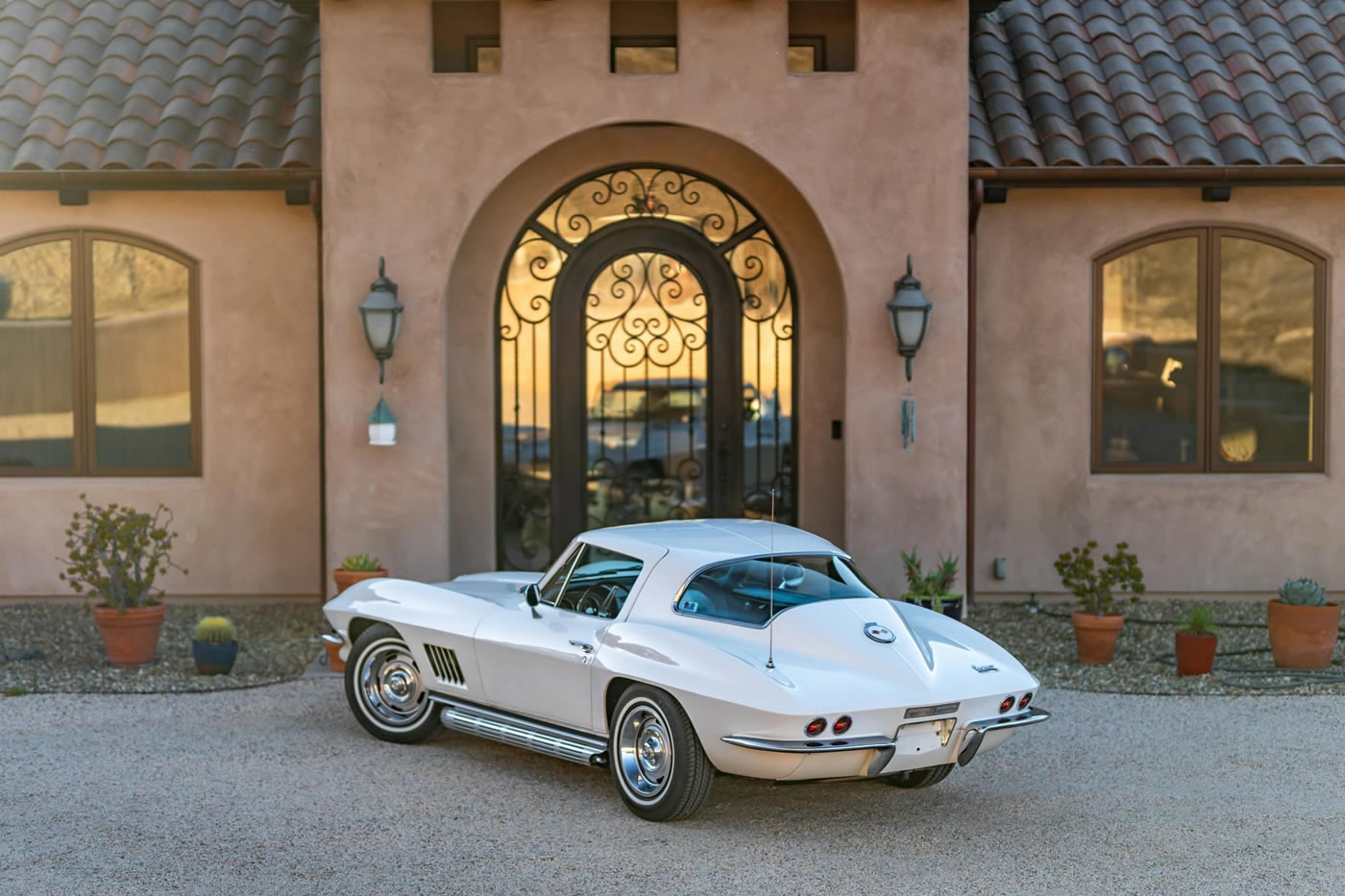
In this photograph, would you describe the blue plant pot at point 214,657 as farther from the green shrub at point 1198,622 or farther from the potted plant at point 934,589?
the green shrub at point 1198,622

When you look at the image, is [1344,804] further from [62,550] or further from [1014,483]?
[62,550]

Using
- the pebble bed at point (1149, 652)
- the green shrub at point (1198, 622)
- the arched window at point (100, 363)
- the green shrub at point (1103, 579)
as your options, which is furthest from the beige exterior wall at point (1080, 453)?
the arched window at point (100, 363)

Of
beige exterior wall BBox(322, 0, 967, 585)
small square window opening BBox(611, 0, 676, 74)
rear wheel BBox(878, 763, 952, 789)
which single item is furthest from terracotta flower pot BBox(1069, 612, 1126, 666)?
small square window opening BBox(611, 0, 676, 74)

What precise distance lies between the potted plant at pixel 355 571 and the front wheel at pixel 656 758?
3470 millimetres

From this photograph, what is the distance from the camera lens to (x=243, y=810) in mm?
5980

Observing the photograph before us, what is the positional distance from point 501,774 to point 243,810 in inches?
46.1

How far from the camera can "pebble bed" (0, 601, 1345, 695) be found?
27.7 ft

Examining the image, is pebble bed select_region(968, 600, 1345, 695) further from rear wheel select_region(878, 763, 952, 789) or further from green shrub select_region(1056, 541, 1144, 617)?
rear wheel select_region(878, 763, 952, 789)

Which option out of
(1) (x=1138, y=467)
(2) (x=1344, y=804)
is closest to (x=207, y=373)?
(1) (x=1138, y=467)

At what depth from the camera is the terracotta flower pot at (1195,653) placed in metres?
8.59

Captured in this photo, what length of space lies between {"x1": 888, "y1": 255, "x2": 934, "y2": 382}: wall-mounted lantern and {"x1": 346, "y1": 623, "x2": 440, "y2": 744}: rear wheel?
4.24 metres

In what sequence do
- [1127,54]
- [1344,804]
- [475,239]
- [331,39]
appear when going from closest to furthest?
[1344,804] < [331,39] < [475,239] < [1127,54]

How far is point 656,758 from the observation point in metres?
5.89

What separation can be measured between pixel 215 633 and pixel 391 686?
80.6 inches
